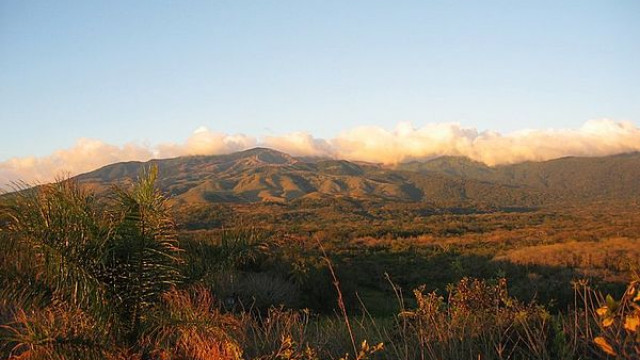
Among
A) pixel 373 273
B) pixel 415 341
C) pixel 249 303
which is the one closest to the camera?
pixel 415 341

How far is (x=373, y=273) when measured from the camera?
2348cm

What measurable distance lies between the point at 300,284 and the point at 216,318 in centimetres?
899

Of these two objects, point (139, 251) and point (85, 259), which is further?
point (139, 251)

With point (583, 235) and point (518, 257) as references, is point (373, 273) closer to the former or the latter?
point (518, 257)

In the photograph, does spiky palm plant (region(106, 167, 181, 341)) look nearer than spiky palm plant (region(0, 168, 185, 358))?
No

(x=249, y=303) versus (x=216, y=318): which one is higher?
(x=216, y=318)

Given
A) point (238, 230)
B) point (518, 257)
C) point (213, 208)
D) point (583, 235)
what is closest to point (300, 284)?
point (238, 230)

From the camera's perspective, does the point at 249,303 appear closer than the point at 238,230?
No

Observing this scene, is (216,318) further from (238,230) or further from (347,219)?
(347,219)

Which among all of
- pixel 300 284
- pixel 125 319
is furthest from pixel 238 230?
pixel 300 284

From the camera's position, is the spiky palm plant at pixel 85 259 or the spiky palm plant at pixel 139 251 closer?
the spiky palm plant at pixel 85 259

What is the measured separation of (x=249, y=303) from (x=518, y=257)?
2006cm

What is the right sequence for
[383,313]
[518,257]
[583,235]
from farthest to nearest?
1. [583,235]
2. [518,257]
3. [383,313]

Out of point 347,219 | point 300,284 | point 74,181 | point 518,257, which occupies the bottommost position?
point 347,219
